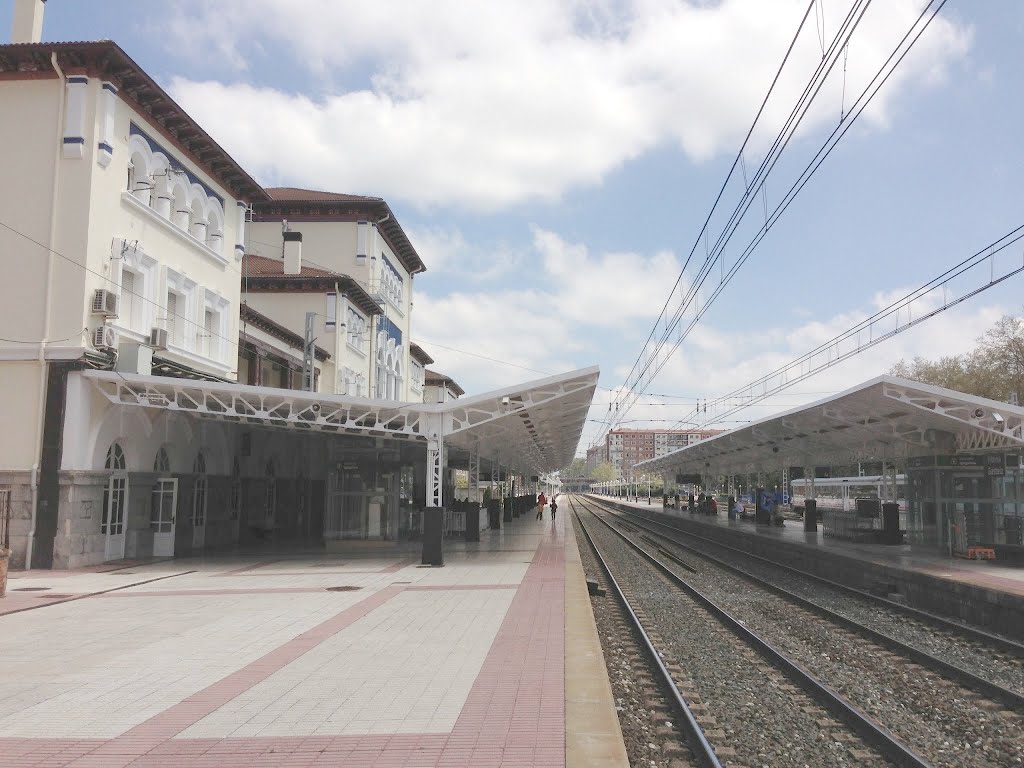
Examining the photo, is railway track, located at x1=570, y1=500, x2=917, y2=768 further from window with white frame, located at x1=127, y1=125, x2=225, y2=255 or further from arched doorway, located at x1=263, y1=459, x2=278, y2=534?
arched doorway, located at x1=263, y1=459, x2=278, y2=534

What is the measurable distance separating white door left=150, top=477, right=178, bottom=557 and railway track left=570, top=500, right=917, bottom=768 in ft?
40.4

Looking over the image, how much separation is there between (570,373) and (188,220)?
10747 mm

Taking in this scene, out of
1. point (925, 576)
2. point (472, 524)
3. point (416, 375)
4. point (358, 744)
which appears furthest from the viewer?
point (416, 375)

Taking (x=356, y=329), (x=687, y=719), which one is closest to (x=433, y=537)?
(x=687, y=719)

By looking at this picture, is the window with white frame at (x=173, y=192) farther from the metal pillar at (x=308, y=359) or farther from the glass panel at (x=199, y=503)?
the glass panel at (x=199, y=503)

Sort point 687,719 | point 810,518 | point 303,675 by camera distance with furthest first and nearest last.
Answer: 1. point 810,518
2. point 303,675
3. point 687,719

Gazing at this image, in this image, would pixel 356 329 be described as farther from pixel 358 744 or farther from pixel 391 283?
pixel 358 744

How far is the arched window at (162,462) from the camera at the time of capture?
20.0 m

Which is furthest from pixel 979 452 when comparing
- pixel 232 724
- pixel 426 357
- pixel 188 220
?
pixel 426 357

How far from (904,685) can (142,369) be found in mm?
15137

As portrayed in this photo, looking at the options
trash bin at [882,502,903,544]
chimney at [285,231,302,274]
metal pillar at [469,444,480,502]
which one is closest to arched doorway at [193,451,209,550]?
metal pillar at [469,444,480,502]

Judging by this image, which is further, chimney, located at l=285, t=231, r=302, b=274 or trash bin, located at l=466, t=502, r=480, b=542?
chimney, located at l=285, t=231, r=302, b=274

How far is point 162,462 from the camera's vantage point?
20.2m

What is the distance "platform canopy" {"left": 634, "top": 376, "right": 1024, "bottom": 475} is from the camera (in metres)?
16.8
